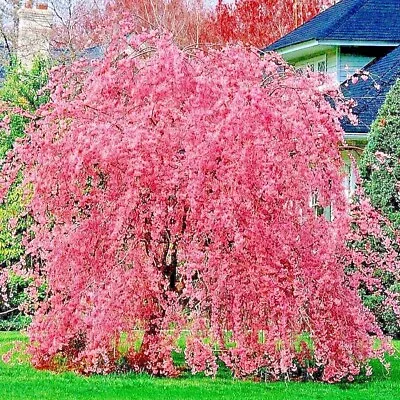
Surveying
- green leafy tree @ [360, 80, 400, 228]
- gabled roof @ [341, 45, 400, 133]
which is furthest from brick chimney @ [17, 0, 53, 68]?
green leafy tree @ [360, 80, 400, 228]

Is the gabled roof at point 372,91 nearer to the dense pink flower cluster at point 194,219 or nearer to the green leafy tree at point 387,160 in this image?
the green leafy tree at point 387,160

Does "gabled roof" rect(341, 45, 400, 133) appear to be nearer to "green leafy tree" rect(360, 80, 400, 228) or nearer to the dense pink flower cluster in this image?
"green leafy tree" rect(360, 80, 400, 228)

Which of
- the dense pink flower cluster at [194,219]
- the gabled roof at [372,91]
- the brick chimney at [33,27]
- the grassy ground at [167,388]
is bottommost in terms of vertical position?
the grassy ground at [167,388]

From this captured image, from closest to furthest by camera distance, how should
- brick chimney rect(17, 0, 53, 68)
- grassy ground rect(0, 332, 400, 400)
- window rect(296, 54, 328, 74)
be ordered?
grassy ground rect(0, 332, 400, 400)
window rect(296, 54, 328, 74)
brick chimney rect(17, 0, 53, 68)

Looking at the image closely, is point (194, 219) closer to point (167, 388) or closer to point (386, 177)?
point (167, 388)

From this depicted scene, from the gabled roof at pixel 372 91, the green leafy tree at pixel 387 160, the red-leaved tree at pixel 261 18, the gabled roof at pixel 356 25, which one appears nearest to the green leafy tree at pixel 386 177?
the green leafy tree at pixel 387 160

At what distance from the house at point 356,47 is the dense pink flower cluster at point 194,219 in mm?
8270

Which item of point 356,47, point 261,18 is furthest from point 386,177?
point 261,18

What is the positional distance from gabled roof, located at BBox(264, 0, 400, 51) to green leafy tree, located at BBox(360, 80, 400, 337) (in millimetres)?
5880

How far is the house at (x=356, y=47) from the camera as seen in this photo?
18.4 metres

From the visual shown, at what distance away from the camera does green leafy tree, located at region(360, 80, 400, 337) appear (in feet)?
45.8

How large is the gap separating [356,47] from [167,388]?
12895 millimetres

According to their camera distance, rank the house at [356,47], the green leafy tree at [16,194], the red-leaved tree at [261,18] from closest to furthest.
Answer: the green leafy tree at [16,194] < the house at [356,47] < the red-leaved tree at [261,18]

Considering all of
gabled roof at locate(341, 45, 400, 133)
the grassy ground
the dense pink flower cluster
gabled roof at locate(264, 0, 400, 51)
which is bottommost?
the grassy ground
